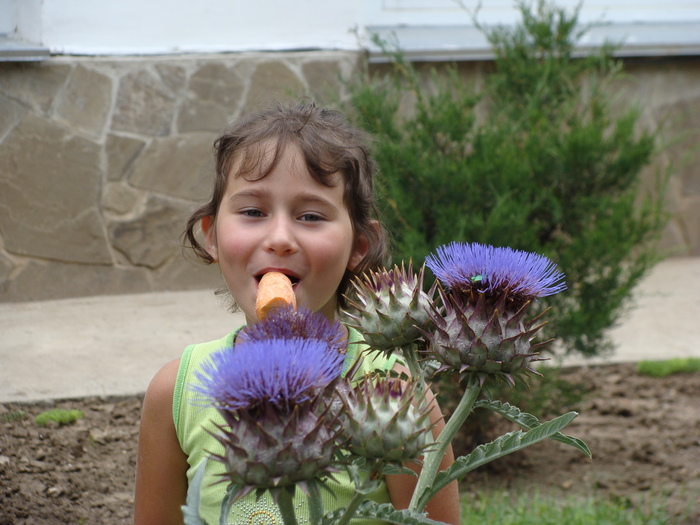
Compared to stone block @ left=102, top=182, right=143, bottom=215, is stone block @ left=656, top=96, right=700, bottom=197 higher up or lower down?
higher up

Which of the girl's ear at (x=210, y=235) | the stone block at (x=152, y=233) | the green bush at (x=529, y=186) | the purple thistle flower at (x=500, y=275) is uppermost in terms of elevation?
the stone block at (x=152, y=233)

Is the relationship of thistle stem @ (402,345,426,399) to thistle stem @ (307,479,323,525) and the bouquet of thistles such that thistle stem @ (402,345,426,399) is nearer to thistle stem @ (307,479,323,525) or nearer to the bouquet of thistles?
the bouquet of thistles

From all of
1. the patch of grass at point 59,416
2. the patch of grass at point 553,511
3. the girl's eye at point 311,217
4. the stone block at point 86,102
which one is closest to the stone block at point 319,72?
the stone block at point 86,102

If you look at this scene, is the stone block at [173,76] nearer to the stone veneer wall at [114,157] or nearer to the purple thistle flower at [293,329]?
the stone veneer wall at [114,157]

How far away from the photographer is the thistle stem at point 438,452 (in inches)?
52.7

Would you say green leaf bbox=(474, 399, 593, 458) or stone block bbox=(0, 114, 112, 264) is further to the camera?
stone block bbox=(0, 114, 112, 264)

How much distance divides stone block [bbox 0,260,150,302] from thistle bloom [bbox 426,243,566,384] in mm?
4348

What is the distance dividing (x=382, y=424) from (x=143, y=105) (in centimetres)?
467

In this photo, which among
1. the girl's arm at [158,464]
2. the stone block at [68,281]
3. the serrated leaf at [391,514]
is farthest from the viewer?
the stone block at [68,281]

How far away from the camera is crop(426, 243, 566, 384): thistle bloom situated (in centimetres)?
139

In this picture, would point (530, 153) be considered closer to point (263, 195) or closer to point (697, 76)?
point (263, 195)

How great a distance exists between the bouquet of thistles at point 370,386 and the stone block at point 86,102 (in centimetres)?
428

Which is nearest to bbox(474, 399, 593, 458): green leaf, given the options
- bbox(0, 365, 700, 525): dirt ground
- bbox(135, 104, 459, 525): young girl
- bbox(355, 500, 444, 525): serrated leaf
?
bbox(355, 500, 444, 525): serrated leaf

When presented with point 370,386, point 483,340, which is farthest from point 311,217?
point 370,386
